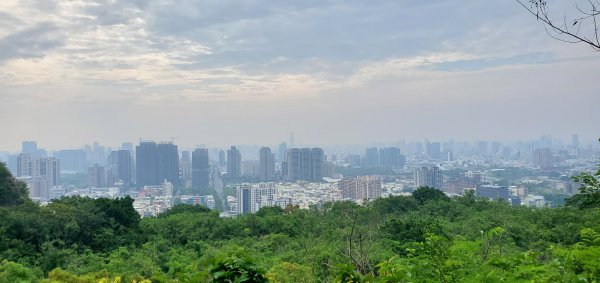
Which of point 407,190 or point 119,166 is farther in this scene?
point 119,166

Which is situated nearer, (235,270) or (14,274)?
(235,270)

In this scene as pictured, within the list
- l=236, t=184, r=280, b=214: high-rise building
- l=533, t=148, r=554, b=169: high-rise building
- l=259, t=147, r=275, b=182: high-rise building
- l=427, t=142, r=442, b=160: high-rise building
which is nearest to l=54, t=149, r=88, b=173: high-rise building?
l=259, t=147, r=275, b=182: high-rise building

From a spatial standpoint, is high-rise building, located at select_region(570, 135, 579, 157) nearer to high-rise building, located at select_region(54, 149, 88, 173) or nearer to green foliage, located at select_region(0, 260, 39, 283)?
green foliage, located at select_region(0, 260, 39, 283)

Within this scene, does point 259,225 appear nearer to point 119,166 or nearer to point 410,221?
point 410,221

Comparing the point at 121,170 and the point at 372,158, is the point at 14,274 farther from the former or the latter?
the point at 372,158

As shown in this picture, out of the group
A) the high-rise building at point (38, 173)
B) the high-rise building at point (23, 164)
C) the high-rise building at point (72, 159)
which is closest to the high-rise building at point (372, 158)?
the high-rise building at point (38, 173)

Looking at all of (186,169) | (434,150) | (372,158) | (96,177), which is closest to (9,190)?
(96,177)

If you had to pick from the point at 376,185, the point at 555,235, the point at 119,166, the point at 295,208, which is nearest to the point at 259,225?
the point at 295,208

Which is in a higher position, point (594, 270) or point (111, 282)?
point (594, 270)
